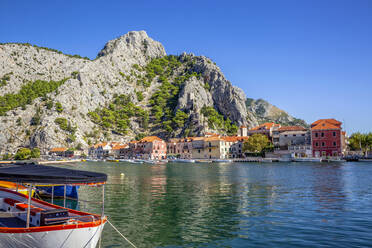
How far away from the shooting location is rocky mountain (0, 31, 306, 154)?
14225 centimetres

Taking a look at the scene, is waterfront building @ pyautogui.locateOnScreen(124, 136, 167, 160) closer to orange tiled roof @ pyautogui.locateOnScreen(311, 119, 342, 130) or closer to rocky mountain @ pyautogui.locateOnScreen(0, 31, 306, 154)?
rocky mountain @ pyautogui.locateOnScreen(0, 31, 306, 154)

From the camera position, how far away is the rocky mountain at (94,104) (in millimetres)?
142250

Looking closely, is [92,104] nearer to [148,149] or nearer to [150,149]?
[148,149]

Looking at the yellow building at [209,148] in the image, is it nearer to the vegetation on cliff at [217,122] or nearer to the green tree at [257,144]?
the green tree at [257,144]

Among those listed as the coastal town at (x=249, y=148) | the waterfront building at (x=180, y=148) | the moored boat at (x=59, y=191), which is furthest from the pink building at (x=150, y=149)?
the moored boat at (x=59, y=191)

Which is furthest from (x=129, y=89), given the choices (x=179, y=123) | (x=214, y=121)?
(x=214, y=121)

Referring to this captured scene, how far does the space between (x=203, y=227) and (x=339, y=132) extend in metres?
98.2

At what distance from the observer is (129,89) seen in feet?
638

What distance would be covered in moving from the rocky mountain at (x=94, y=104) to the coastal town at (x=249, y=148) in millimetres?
12362

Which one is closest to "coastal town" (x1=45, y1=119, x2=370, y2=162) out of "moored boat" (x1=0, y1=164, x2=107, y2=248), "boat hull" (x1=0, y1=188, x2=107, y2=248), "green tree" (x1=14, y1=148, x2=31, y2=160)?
"green tree" (x1=14, y1=148, x2=31, y2=160)

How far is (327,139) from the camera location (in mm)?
100500

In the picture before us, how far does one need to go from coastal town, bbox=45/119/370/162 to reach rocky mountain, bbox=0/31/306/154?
40.6ft

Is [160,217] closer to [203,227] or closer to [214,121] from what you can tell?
[203,227]

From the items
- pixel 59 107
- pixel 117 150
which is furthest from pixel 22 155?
pixel 117 150
